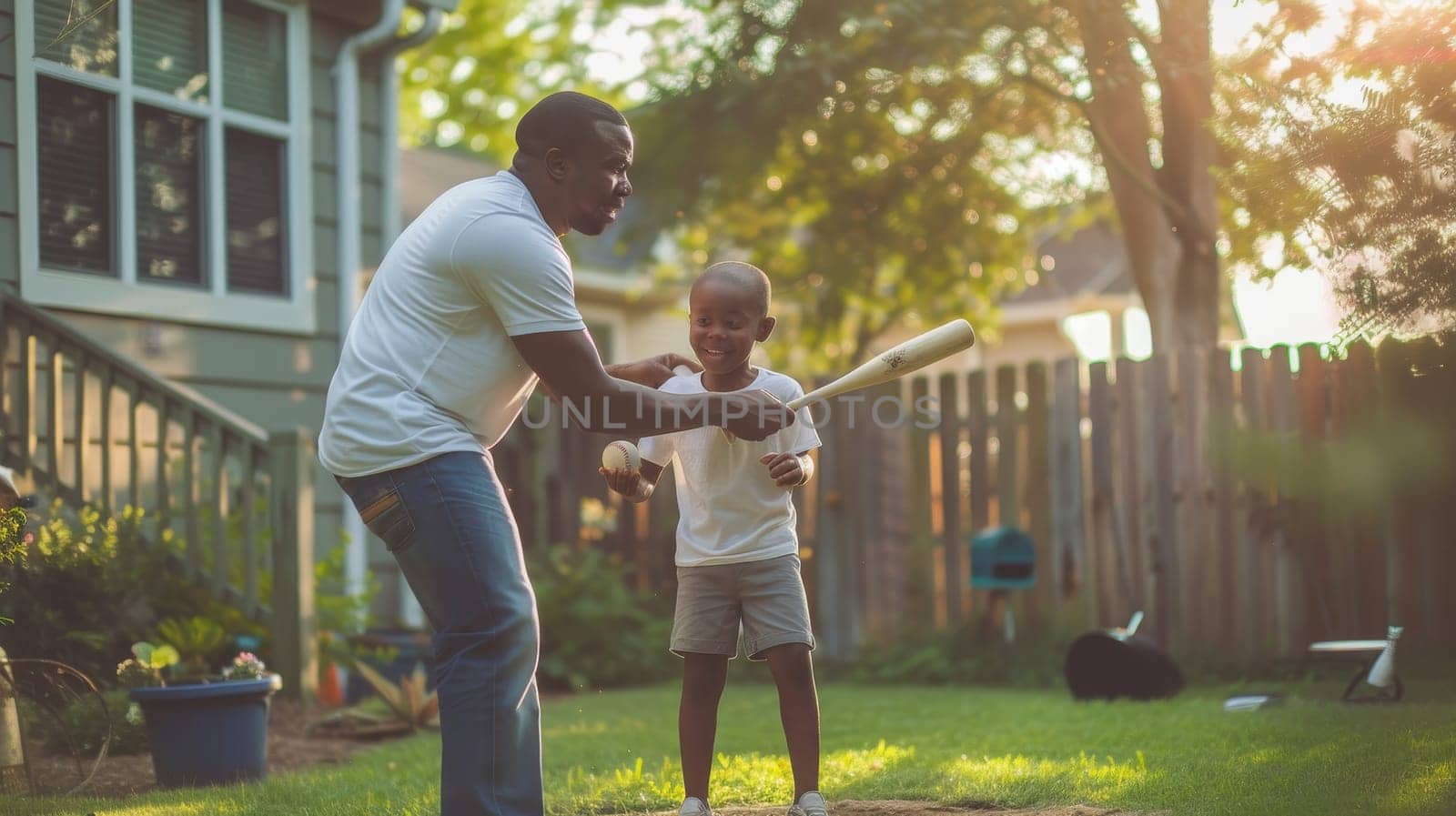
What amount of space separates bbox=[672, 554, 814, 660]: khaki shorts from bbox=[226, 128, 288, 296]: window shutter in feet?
13.1

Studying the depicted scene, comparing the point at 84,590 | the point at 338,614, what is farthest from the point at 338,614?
the point at 84,590

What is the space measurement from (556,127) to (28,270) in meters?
3.27

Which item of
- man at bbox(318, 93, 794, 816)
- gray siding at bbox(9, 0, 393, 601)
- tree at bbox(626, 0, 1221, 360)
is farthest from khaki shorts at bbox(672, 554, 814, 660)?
gray siding at bbox(9, 0, 393, 601)

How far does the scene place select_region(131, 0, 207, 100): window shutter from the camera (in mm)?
5688

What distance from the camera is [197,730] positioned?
4172mm

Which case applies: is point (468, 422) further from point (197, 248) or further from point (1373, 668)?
point (197, 248)

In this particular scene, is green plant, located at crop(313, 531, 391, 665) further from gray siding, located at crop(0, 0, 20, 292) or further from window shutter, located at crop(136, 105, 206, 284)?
gray siding, located at crop(0, 0, 20, 292)

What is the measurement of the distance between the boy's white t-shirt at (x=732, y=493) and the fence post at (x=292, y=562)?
2687 mm

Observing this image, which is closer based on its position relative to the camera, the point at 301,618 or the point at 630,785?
the point at 630,785

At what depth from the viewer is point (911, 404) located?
299 inches

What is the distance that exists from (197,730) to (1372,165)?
3694mm

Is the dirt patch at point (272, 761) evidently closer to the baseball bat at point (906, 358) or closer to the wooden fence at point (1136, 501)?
the baseball bat at point (906, 358)

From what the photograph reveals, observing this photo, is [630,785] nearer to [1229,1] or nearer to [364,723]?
[364,723]

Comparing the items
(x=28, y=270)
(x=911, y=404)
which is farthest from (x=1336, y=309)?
(x=28, y=270)
